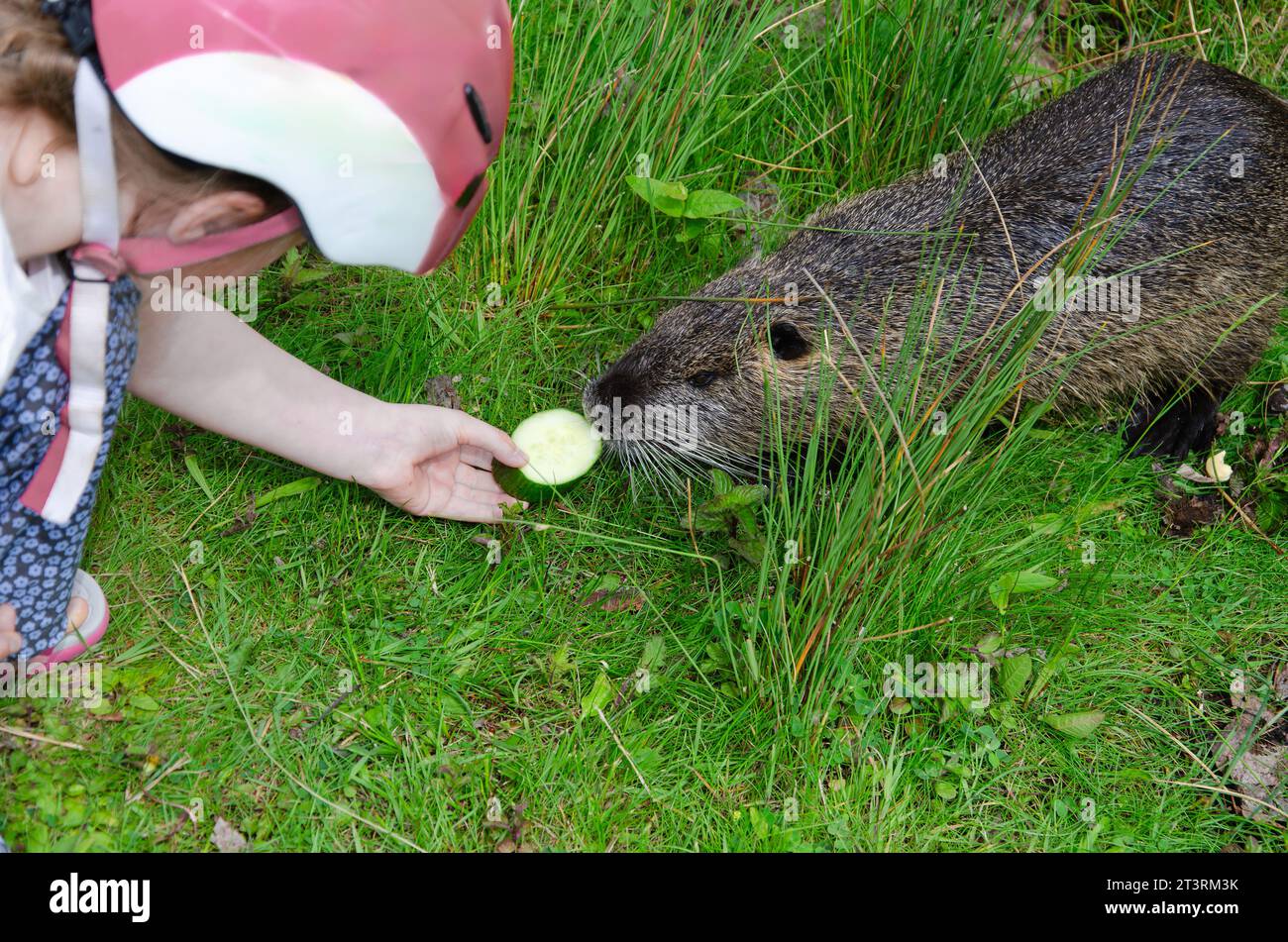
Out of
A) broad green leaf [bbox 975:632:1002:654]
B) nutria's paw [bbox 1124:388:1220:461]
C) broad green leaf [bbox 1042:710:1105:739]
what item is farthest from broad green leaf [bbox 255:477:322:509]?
nutria's paw [bbox 1124:388:1220:461]

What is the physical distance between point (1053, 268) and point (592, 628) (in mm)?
1666

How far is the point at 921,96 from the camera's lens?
3678 millimetres

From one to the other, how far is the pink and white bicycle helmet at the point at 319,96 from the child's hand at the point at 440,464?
2.78 ft

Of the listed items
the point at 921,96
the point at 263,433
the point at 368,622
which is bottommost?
the point at 368,622

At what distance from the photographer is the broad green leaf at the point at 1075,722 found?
260cm

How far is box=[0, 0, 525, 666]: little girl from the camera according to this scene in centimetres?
159

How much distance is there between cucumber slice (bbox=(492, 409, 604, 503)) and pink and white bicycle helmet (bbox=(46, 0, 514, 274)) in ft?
3.49

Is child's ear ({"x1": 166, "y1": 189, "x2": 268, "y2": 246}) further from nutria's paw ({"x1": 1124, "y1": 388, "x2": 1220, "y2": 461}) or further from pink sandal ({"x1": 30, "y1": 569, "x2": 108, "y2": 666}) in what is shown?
nutria's paw ({"x1": 1124, "y1": 388, "x2": 1220, "y2": 461})

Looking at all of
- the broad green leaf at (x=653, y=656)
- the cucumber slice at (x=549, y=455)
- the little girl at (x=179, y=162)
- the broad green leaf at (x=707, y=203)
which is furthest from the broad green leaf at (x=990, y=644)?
the little girl at (x=179, y=162)

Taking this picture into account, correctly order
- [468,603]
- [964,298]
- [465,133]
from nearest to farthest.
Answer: [465,133] → [468,603] → [964,298]

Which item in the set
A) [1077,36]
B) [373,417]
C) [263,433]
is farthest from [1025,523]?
[1077,36]

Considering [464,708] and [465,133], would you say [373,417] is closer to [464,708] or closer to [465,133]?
[464,708]

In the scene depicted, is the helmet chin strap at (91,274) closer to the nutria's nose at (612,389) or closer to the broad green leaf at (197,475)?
the broad green leaf at (197,475)

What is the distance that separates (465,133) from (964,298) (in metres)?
1.92
